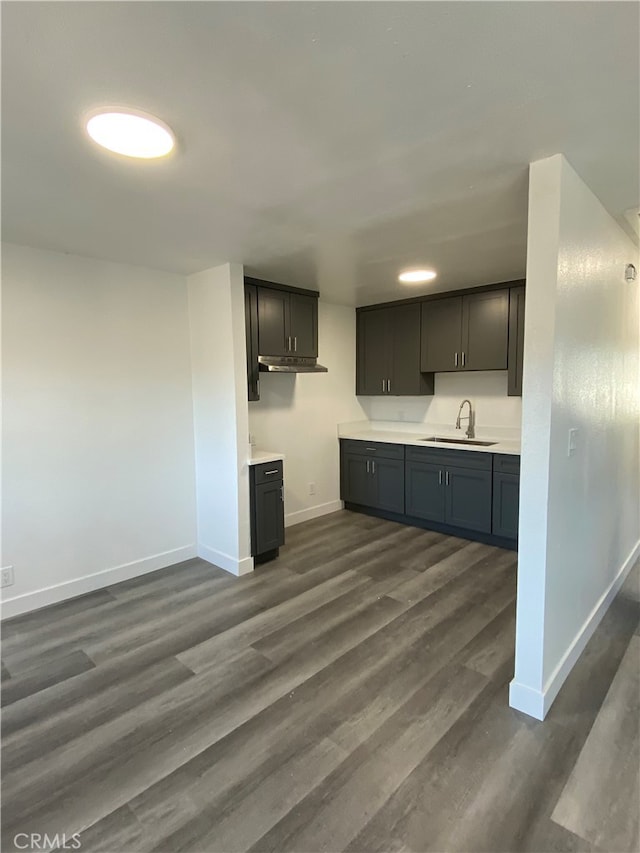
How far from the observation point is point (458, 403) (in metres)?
4.90

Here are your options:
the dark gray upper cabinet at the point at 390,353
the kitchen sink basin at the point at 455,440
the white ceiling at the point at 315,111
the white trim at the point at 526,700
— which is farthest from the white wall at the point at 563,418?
the dark gray upper cabinet at the point at 390,353

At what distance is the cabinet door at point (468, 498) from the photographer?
13.3 ft

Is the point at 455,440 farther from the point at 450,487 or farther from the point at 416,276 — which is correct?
the point at 416,276

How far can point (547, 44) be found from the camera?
3.95 feet

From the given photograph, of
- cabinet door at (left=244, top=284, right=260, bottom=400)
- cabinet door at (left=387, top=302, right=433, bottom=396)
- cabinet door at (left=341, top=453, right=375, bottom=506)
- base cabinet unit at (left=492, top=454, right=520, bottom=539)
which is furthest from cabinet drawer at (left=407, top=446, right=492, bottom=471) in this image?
cabinet door at (left=244, top=284, right=260, bottom=400)

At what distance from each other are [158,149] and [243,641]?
8.38ft

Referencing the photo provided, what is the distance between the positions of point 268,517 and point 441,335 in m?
2.56

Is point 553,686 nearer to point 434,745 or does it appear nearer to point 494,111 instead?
point 434,745

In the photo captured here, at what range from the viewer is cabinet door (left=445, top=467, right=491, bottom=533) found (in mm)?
4059

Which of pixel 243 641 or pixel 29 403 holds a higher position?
pixel 29 403

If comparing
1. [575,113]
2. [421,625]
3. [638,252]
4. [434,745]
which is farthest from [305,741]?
[638,252]

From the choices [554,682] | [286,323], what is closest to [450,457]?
[286,323]

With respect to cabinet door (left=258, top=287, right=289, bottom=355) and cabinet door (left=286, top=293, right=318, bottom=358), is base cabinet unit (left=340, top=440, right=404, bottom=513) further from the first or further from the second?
cabinet door (left=258, top=287, right=289, bottom=355)

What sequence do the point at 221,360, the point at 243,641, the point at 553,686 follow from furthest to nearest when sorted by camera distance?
1. the point at 221,360
2. the point at 243,641
3. the point at 553,686
